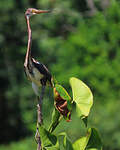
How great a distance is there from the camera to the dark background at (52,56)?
13750 millimetres

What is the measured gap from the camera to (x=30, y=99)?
51.2 ft

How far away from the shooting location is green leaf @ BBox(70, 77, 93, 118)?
169 centimetres

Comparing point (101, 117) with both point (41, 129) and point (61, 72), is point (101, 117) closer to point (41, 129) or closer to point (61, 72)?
point (61, 72)

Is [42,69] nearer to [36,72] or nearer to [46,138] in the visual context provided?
[36,72]

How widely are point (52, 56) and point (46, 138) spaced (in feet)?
48.4

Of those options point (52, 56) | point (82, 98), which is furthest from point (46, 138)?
point (52, 56)

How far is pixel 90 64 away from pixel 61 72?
2.99ft

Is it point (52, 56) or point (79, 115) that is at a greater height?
point (79, 115)

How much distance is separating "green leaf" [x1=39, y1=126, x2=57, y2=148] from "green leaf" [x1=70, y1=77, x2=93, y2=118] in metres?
0.13

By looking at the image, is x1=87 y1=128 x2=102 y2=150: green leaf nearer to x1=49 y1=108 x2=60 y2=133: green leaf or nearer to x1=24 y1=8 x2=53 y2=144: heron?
x1=49 y1=108 x2=60 y2=133: green leaf

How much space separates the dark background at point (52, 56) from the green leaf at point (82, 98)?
9.74 m

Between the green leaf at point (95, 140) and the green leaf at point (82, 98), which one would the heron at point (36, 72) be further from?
the green leaf at point (95, 140)

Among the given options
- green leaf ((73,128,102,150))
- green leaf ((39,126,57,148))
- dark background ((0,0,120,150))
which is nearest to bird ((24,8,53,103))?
green leaf ((39,126,57,148))

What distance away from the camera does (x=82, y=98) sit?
1.72 m
